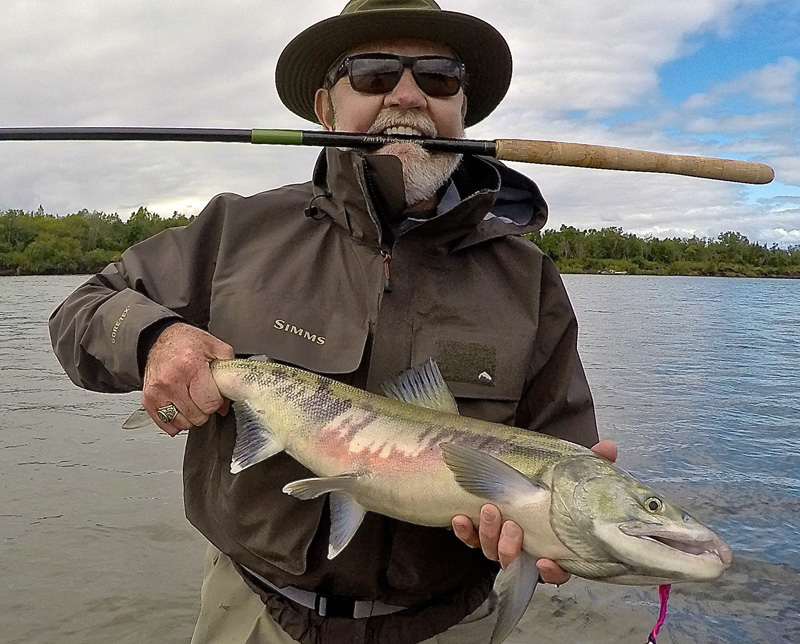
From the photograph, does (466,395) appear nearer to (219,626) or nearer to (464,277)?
(464,277)

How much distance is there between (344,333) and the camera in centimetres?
318

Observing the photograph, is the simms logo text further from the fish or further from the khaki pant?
the khaki pant

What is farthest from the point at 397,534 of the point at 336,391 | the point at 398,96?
the point at 398,96

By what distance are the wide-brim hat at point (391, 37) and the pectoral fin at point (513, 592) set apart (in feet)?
8.25

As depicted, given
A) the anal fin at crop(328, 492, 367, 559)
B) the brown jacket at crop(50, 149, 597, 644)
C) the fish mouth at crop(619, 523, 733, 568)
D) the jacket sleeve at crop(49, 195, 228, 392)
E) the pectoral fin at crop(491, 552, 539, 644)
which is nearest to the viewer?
the fish mouth at crop(619, 523, 733, 568)

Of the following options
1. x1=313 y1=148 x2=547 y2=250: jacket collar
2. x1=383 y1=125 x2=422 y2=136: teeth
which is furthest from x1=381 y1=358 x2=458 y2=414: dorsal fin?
x1=383 y1=125 x2=422 y2=136: teeth

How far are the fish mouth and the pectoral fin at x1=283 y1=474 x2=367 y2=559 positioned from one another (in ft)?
3.17

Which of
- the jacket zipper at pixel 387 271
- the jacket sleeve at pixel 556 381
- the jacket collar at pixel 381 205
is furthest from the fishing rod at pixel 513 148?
the jacket sleeve at pixel 556 381

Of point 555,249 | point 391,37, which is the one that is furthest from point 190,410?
point 555,249

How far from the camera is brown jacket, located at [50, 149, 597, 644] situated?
300cm

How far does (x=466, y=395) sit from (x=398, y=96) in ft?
4.94

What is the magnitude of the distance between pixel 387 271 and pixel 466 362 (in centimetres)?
51

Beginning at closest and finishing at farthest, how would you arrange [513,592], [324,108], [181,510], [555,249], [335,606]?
[513,592] → [335,606] → [324,108] → [181,510] → [555,249]

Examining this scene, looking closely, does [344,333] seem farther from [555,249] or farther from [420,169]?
[555,249]
